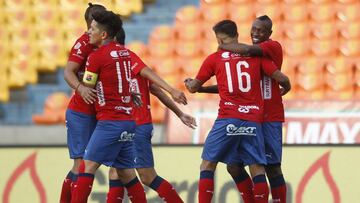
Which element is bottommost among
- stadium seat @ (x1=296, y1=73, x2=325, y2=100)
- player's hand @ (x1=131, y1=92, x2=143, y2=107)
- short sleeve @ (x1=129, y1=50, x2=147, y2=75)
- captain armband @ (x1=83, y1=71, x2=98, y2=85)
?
stadium seat @ (x1=296, y1=73, x2=325, y2=100)

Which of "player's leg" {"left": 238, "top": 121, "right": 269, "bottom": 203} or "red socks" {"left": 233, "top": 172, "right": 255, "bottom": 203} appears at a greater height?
"player's leg" {"left": 238, "top": 121, "right": 269, "bottom": 203}

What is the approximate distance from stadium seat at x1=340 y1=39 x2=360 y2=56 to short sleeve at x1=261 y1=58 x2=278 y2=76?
16.9ft

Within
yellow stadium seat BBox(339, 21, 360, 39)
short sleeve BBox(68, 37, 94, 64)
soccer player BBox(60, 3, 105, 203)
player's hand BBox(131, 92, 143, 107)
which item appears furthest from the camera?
yellow stadium seat BBox(339, 21, 360, 39)

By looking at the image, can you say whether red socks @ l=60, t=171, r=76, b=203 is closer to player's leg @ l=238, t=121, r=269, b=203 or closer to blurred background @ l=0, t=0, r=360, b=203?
player's leg @ l=238, t=121, r=269, b=203

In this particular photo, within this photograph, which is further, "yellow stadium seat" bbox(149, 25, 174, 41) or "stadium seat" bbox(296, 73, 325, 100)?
"yellow stadium seat" bbox(149, 25, 174, 41)

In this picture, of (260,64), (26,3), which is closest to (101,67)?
(260,64)

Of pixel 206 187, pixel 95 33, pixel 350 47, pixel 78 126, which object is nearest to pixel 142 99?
pixel 78 126

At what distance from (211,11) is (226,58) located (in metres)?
6.27

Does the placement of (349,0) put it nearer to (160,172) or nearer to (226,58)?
(160,172)

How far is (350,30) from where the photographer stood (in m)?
13.0

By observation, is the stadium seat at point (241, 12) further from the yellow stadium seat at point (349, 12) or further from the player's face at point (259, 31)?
the player's face at point (259, 31)

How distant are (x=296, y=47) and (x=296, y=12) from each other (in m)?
0.65

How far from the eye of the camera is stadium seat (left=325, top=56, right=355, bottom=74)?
12.4 m

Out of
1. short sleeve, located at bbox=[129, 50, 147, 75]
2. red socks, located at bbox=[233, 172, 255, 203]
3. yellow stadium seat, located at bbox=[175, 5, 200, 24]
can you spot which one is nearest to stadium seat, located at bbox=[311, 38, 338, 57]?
yellow stadium seat, located at bbox=[175, 5, 200, 24]
